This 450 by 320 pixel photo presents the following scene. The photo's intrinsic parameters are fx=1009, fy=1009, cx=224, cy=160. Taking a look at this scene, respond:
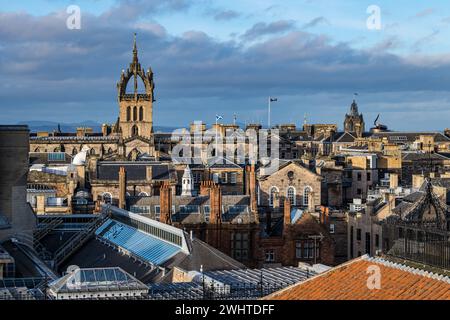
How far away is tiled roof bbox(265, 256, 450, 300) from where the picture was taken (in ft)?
65.1

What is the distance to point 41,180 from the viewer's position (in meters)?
85.3

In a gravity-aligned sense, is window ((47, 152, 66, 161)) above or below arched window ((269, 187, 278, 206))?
above

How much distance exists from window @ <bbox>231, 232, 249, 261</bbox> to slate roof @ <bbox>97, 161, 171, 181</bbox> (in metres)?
22.3

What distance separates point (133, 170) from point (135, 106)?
6699 cm

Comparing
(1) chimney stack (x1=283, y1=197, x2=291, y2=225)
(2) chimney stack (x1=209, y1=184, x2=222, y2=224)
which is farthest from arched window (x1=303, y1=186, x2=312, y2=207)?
(2) chimney stack (x1=209, y1=184, x2=222, y2=224)

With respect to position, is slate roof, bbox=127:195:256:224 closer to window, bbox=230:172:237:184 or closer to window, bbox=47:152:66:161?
window, bbox=230:172:237:184

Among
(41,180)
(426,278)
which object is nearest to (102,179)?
(41,180)

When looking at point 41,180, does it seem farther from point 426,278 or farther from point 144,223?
point 426,278

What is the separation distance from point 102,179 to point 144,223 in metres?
29.1

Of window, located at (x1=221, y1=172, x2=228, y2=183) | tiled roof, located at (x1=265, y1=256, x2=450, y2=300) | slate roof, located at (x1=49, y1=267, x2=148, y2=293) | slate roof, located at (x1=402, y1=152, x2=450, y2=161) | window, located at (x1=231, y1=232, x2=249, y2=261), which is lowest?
window, located at (x1=231, y1=232, x2=249, y2=261)

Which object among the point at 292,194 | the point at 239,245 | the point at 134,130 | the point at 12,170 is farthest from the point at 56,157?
the point at 12,170

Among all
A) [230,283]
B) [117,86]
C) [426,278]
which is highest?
[117,86]

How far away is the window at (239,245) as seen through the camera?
64.7 m

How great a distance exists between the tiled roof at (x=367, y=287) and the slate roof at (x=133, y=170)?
63868 millimetres
